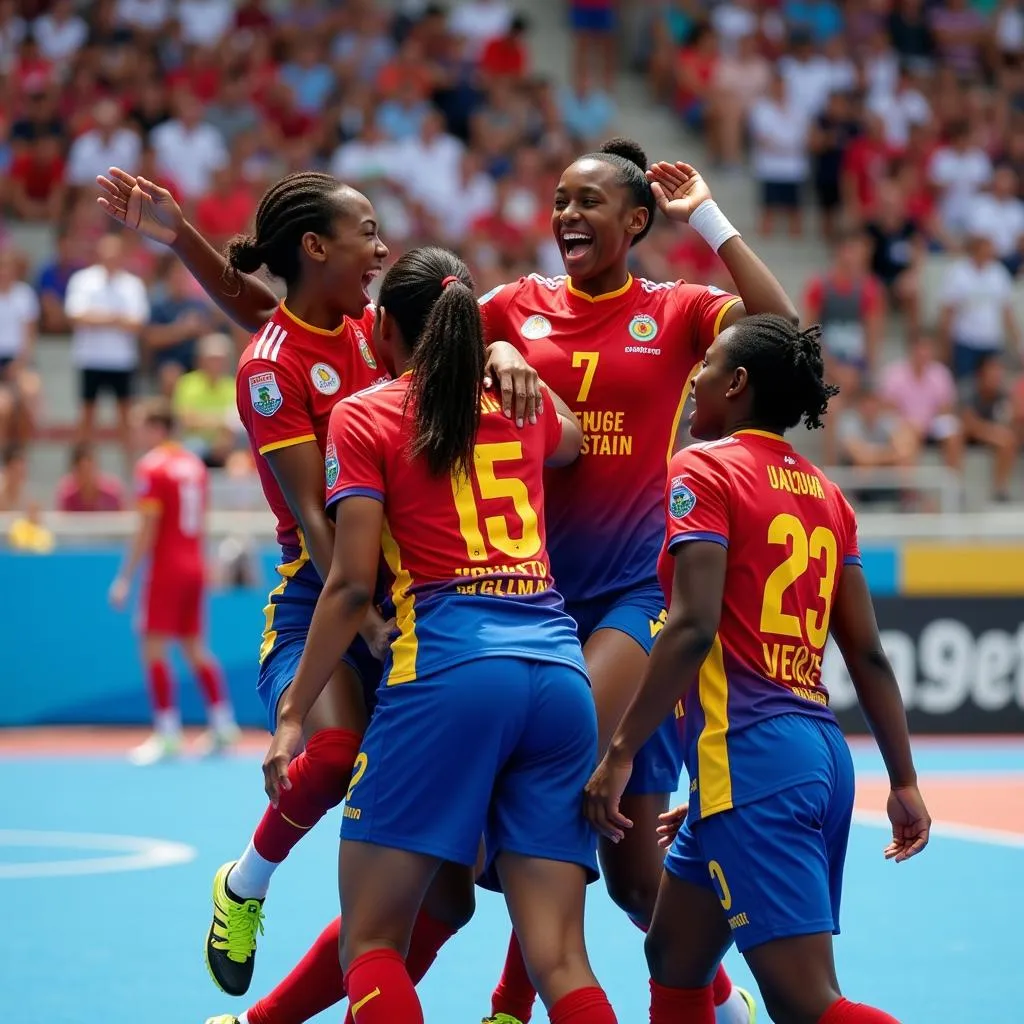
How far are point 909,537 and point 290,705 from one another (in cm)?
1163

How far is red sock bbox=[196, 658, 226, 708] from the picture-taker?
44.6 feet

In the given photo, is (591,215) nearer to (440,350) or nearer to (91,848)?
(440,350)

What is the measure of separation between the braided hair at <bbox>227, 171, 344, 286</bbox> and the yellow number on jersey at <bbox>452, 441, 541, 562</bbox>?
1.05m

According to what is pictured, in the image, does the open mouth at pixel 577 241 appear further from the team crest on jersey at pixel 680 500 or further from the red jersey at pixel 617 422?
the team crest on jersey at pixel 680 500

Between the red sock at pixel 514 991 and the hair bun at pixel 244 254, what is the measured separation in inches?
88.5

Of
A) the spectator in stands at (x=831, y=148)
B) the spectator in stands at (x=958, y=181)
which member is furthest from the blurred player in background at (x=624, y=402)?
the spectator in stands at (x=958, y=181)

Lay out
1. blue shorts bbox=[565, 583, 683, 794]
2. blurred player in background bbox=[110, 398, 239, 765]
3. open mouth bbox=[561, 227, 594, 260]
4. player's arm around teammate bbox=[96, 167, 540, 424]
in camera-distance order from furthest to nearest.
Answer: blurred player in background bbox=[110, 398, 239, 765], player's arm around teammate bbox=[96, 167, 540, 424], open mouth bbox=[561, 227, 594, 260], blue shorts bbox=[565, 583, 683, 794]

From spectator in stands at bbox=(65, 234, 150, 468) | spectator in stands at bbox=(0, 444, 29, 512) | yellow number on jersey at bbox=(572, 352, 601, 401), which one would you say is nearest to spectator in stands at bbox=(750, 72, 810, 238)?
spectator in stands at bbox=(65, 234, 150, 468)

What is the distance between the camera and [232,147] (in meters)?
18.4

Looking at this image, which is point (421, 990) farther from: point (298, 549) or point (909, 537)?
point (909, 537)

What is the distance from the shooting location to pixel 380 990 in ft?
14.9

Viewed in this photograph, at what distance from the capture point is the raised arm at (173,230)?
19.5 feet

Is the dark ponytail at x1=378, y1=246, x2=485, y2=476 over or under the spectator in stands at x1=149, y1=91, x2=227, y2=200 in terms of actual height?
under

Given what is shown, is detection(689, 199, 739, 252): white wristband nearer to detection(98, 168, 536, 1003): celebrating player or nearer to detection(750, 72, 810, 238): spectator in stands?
detection(98, 168, 536, 1003): celebrating player
